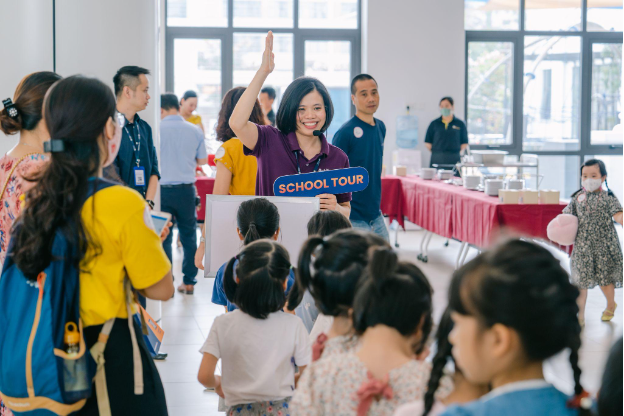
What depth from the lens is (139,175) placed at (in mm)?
3934

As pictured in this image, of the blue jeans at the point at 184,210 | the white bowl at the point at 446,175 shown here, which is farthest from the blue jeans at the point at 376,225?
the white bowl at the point at 446,175

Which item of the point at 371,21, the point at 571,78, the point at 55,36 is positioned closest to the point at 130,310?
the point at 55,36

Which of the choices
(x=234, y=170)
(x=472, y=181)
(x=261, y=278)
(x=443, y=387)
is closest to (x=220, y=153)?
(x=234, y=170)

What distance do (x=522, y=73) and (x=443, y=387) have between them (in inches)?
387

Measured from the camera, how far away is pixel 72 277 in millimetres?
1466

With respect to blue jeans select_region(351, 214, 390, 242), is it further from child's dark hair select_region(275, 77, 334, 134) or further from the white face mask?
the white face mask

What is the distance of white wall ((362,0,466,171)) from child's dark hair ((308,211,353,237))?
7.71 meters

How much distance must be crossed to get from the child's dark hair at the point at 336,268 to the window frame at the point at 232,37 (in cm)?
871

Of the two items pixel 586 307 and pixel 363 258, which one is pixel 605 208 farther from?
pixel 363 258

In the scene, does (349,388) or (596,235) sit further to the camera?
(596,235)

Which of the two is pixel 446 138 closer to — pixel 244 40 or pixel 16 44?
pixel 244 40

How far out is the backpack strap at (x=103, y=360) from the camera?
4.95ft

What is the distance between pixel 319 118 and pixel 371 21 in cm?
765

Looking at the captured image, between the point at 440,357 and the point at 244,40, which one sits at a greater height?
the point at 244,40
